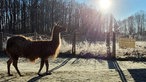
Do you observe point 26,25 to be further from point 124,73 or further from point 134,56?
point 124,73

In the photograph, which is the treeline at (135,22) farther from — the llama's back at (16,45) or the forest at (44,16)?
the llama's back at (16,45)

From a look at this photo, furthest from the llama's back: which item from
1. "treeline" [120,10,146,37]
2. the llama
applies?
"treeline" [120,10,146,37]

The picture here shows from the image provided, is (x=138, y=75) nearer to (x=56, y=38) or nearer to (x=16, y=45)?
(x=56, y=38)

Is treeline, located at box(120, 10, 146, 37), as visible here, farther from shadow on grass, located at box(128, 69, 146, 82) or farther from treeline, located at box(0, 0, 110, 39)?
shadow on grass, located at box(128, 69, 146, 82)

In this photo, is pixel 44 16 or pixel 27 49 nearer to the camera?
pixel 27 49

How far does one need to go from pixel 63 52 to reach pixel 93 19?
54555mm

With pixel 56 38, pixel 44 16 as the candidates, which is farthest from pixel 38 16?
pixel 56 38

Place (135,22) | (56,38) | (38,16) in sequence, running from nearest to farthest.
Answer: (56,38) → (38,16) → (135,22)

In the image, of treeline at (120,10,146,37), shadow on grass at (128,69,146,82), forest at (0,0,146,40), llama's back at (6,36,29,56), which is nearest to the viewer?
shadow on grass at (128,69,146,82)

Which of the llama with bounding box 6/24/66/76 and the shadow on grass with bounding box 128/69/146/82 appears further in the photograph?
the llama with bounding box 6/24/66/76

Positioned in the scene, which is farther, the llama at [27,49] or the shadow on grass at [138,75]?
the llama at [27,49]

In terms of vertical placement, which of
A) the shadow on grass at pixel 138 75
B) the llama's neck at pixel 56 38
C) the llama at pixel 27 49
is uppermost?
the llama's neck at pixel 56 38

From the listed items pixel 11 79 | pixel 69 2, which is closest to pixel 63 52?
pixel 11 79

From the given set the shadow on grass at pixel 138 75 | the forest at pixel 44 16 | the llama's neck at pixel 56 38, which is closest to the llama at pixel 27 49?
the llama's neck at pixel 56 38
